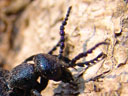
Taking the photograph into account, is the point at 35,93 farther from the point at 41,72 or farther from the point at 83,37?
the point at 83,37

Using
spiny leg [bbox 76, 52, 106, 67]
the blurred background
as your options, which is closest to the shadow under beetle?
spiny leg [bbox 76, 52, 106, 67]

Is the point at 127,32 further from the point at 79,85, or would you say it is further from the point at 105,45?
the point at 79,85

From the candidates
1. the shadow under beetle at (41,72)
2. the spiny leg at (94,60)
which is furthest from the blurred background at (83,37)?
the shadow under beetle at (41,72)

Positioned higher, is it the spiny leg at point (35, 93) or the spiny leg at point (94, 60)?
the spiny leg at point (94, 60)

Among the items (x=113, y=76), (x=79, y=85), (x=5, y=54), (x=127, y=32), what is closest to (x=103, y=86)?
(x=113, y=76)

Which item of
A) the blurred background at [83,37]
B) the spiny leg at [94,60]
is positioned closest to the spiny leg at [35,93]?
the blurred background at [83,37]

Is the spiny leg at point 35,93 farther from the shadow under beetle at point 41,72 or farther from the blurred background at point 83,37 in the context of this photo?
the blurred background at point 83,37

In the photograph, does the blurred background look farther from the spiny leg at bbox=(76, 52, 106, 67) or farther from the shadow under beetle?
the shadow under beetle

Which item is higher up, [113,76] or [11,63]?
[11,63]
